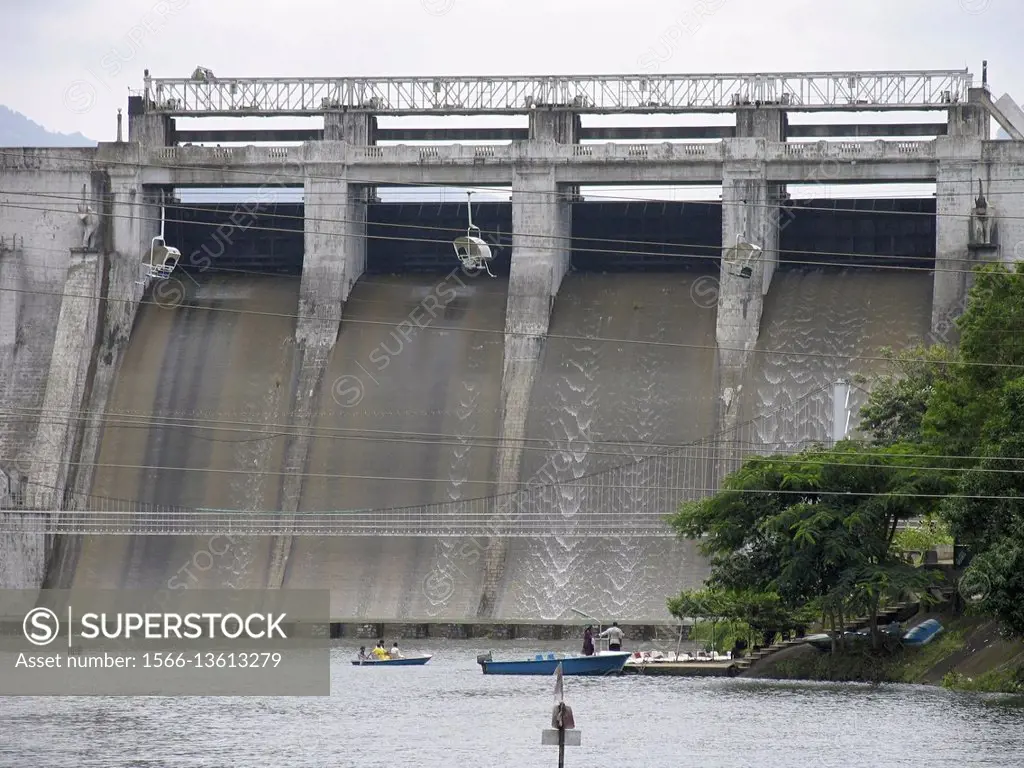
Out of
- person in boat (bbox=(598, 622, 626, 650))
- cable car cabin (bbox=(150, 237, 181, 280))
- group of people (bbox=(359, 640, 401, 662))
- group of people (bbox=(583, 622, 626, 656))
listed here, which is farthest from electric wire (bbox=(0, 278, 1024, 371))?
group of people (bbox=(359, 640, 401, 662))

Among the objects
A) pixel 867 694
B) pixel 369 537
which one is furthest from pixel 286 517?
pixel 867 694

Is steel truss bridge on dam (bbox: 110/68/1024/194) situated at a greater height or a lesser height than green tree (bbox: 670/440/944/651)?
greater

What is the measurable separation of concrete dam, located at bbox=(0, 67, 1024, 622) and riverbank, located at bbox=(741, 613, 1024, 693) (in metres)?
16.1

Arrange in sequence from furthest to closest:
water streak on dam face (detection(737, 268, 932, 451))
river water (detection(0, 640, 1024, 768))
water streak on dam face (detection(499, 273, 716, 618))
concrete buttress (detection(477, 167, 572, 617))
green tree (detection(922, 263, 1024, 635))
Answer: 1. concrete buttress (detection(477, 167, 572, 617))
2. water streak on dam face (detection(737, 268, 932, 451))
3. water streak on dam face (detection(499, 273, 716, 618))
4. green tree (detection(922, 263, 1024, 635))
5. river water (detection(0, 640, 1024, 768))

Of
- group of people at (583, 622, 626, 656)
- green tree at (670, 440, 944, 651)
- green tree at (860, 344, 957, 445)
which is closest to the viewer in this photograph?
green tree at (670, 440, 944, 651)

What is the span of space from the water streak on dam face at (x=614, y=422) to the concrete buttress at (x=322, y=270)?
876cm

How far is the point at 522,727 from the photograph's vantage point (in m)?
47.3

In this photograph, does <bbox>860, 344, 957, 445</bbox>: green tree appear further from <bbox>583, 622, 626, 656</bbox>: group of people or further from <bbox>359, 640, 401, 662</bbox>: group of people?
<bbox>359, 640, 401, 662</bbox>: group of people

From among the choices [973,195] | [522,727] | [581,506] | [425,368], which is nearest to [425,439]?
[425,368]

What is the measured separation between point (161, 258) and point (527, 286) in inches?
587

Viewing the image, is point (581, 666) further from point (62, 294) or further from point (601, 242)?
point (62, 294)

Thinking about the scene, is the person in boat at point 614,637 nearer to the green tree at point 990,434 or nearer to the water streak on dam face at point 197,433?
the green tree at point 990,434

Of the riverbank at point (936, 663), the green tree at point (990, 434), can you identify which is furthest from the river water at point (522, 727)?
the green tree at point (990, 434)

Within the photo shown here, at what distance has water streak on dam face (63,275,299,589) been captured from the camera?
263 ft
